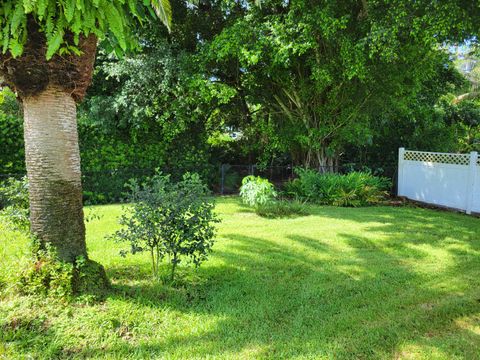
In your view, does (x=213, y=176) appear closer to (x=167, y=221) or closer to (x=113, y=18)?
(x=167, y=221)

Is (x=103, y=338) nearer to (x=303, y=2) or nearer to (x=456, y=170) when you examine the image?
(x=303, y=2)

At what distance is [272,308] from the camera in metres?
3.34

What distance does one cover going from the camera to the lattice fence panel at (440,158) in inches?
367

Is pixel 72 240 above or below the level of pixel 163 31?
below

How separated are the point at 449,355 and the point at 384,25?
278 inches

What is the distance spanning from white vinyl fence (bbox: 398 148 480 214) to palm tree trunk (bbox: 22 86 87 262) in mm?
9290

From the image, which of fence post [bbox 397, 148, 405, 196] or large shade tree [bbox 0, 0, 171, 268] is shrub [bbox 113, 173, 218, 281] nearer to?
large shade tree [bbox 0, 0, 171, 268]

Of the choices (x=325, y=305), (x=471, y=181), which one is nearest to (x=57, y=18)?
(x=325, y=305)

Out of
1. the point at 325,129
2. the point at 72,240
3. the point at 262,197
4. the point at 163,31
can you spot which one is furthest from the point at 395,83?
the point at 72,240

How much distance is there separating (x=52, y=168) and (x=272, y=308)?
7.88ft

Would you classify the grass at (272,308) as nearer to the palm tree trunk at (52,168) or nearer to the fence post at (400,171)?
the palm tree trunk at (52,168)

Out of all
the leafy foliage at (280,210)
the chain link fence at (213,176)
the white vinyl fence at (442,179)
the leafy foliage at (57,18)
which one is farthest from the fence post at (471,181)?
the leafy foliage at (57,18)

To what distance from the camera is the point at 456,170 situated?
9.34 m

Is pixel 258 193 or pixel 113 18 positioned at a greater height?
pixel 113 18
